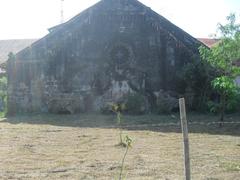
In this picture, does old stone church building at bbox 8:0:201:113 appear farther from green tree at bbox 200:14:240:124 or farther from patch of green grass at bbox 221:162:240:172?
patch of green grass at bbox 221:162:240:172

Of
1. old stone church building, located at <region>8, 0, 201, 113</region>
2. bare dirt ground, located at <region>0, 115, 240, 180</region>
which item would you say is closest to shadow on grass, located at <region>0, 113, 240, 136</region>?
bare dirt ground, located at <region>0, 115, 240, 180</region>

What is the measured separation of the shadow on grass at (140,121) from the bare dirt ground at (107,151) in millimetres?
35

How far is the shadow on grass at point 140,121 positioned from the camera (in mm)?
15219

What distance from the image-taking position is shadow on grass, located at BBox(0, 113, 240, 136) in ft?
49.9

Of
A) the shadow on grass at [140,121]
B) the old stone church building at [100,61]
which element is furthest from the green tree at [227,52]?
the old stone church building at [100,61]

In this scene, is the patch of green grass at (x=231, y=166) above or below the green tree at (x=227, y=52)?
below

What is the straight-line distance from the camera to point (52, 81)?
21609mm

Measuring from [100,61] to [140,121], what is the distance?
485 cm

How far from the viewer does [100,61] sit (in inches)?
848

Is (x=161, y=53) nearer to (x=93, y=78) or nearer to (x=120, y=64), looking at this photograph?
(x=120, y=64)

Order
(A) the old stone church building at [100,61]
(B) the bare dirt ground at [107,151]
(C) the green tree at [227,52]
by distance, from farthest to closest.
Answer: (A) the old stone church building at [100,61] < (C) the green tree at [227,52] < (B) the bare dirt ground at [107,151]

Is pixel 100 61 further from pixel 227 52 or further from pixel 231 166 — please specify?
pixel 231 166

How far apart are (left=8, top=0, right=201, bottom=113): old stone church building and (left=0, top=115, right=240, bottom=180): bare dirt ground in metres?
4.09

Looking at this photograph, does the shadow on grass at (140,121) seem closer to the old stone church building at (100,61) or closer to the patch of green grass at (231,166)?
the old stone church building at (100,61)
